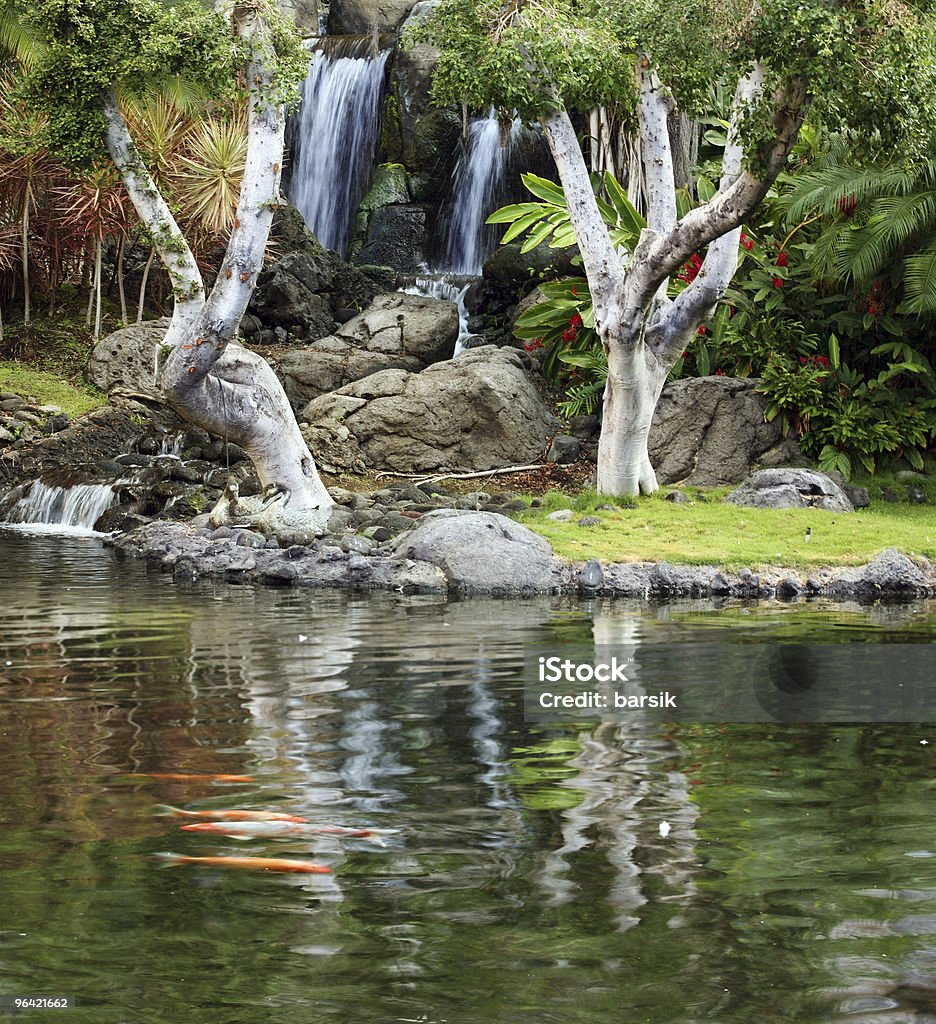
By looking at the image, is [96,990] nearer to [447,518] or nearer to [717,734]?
[717,734]

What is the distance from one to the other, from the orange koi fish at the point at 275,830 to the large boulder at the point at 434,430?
13.5 meters

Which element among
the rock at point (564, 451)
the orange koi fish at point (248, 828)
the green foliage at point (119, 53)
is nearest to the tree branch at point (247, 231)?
the green foliage at point (119, 53)

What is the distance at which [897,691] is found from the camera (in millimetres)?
8602

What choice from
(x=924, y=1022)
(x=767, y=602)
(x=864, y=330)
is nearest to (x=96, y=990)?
(x=924, y=1022)

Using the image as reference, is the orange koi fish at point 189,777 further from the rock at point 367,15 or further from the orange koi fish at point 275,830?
the rock at point 367,15

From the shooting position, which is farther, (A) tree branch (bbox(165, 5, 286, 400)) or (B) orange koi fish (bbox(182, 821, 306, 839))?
(A) tree branch (bbox(165, 5, 286, 400))

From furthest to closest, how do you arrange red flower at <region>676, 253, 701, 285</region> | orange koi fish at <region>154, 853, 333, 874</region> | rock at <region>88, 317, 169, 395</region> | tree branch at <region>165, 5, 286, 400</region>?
rock at <region>88, 317, 169, 395</region>, red flower at <region>676, 253, 701, 285</region>, tree branch at <region>165, 5, 286, 400</region>, orange koi fish at <region>154, 853, 333, 874</region>

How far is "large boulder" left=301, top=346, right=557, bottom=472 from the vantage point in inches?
756

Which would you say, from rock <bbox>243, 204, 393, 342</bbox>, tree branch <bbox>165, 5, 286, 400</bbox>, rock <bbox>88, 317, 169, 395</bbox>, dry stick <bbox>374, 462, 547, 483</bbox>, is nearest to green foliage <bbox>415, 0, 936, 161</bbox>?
tree branch <bbox>165, 5, 286, 400</bbox>

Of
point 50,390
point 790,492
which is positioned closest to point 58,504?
point 50,390

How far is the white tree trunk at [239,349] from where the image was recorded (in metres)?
14.5

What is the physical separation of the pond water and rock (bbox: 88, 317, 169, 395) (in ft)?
46.3

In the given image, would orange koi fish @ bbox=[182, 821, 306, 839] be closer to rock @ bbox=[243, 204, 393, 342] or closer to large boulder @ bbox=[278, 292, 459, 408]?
large boulder @ bbox=[278, 292, 459, 408]

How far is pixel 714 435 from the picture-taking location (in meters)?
18.0
